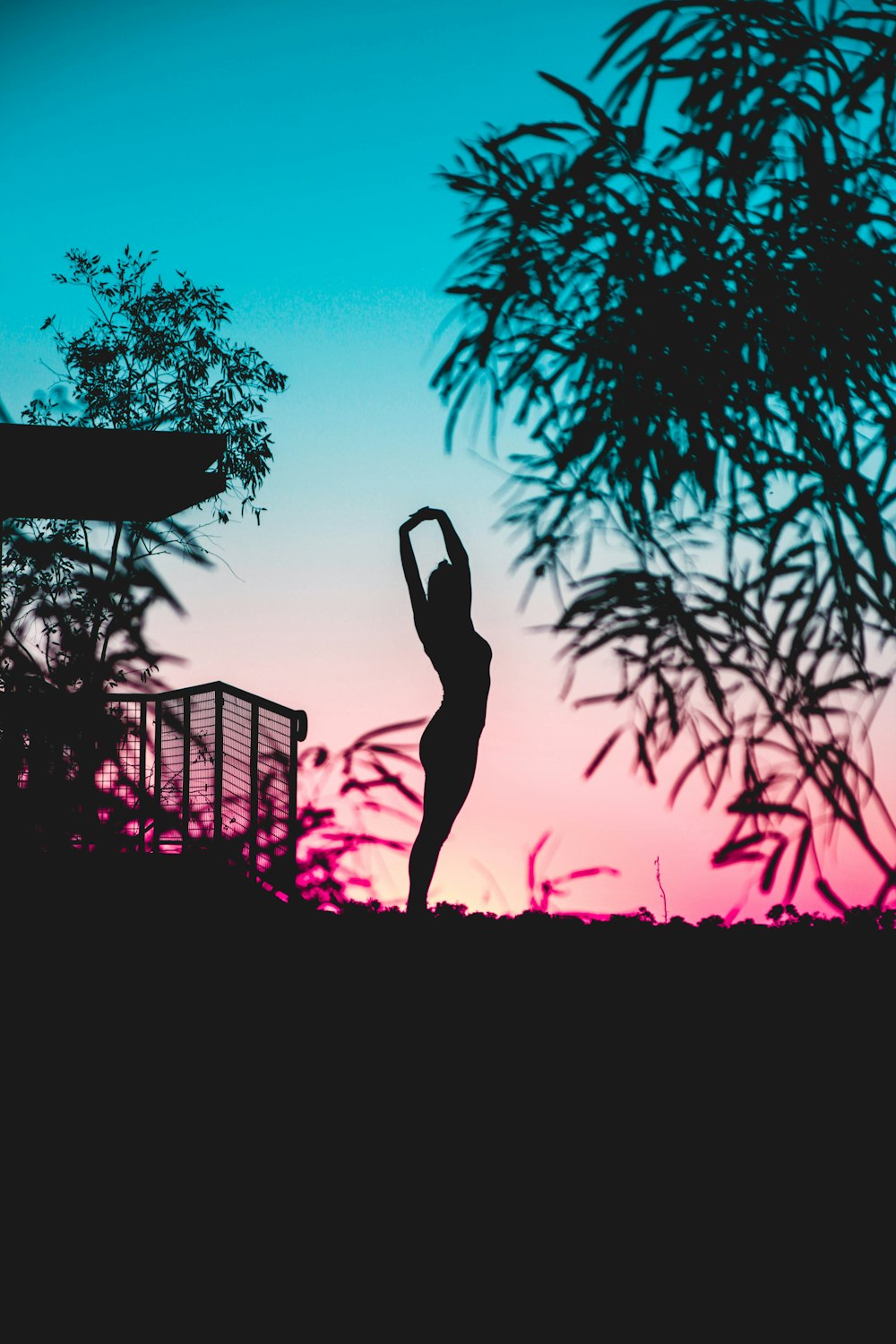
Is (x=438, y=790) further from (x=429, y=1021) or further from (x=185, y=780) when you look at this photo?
Result: (x=185, y=780)

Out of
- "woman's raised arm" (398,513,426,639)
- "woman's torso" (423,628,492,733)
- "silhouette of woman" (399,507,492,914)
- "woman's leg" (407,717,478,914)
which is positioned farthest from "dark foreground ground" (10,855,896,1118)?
"woman's raised arm" (398,513,426,639)

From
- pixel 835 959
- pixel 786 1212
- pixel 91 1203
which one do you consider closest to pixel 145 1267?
pixel 91 1203

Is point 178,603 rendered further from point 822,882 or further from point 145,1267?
point 145,1267

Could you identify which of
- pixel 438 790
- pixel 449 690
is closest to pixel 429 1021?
pixel 438 790

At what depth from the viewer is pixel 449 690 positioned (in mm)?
5879

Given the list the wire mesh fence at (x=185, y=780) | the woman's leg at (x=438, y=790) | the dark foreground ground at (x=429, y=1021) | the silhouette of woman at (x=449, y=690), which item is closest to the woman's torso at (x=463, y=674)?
the silhouette of woman at (x=449, y=690)

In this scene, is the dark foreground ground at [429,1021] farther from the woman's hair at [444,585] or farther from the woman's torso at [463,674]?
the woman's hair at [444,585]

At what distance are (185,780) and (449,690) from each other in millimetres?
4182

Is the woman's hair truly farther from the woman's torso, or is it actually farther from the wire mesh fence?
the wire mesh fence

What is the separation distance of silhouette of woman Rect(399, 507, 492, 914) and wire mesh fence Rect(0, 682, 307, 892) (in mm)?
2877

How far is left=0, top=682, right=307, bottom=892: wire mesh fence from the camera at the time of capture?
866 centimetres

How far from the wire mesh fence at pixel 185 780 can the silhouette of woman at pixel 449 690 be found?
2.88 metres

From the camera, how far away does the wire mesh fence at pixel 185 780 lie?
28.4 ft

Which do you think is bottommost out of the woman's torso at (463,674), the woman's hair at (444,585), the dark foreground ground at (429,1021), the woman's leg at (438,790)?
the dark foreground ground at (429,1021)
